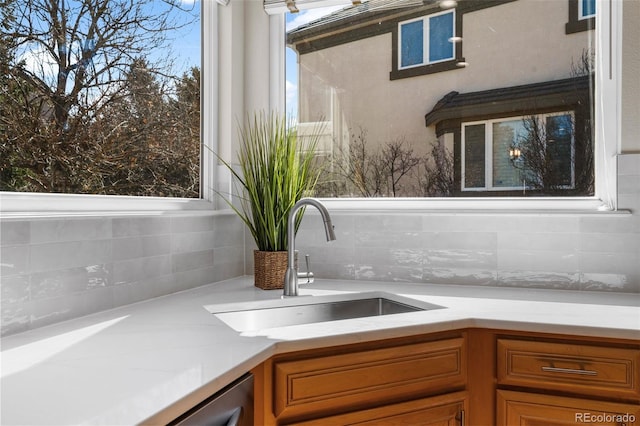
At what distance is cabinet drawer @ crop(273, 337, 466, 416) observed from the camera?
3.95ft

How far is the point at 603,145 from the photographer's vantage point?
6.37 feet

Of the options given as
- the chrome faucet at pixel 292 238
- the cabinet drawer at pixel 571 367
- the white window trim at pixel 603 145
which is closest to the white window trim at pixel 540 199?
the white window trim at pixel 603 145

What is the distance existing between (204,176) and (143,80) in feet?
1.73

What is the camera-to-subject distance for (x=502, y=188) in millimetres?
2074

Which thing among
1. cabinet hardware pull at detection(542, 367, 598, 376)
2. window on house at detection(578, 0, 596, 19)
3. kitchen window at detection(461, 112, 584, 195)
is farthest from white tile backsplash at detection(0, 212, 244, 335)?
window on house at detection(578, 0, 596, 19)

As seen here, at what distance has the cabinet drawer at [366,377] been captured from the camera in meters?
1.21

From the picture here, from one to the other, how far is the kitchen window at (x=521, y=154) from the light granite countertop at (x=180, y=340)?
455 mm

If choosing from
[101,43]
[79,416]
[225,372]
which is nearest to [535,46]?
[101,43]

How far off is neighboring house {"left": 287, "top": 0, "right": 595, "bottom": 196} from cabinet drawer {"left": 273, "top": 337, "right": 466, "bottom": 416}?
94 cm

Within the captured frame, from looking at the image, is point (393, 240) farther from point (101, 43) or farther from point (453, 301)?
point (101, 43)

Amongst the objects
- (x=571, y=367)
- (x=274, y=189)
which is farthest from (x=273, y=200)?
(x=571, y=367)

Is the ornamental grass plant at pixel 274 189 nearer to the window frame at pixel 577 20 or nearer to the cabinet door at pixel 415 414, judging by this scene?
the cabinet door at pixel 415 414

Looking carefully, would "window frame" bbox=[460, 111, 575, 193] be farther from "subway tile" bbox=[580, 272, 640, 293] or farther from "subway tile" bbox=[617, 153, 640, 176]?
"subway tile" bbox=[580, 272, 640, 293]

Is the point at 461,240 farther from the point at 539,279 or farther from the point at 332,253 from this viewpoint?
the point at 332,253
